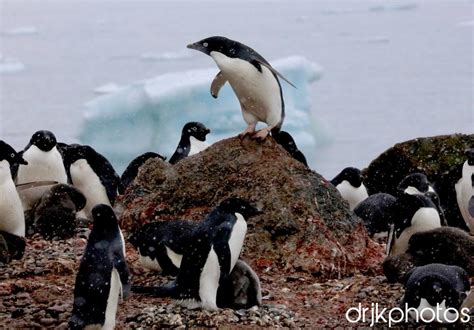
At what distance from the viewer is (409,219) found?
570 cm

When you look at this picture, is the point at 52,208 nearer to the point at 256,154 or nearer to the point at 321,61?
the point at 256,154

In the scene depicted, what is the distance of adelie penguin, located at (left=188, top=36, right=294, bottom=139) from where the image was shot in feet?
17.9

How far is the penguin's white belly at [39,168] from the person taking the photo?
7.29m

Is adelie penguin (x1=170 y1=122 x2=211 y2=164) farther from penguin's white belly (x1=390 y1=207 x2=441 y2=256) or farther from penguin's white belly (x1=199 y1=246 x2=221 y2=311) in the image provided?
penguin's white belly (x1=199 y1=246 x2=221 y2=311)

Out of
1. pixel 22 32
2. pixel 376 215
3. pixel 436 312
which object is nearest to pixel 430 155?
pixel 376 215

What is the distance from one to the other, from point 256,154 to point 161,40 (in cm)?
2590

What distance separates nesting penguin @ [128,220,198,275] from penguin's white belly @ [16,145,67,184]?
2442 mm

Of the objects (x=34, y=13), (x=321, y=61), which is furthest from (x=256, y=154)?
(x=34, y=13)

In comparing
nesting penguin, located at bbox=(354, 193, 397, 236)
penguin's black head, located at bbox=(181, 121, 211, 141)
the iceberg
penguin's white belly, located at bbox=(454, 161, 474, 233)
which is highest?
the iceberg

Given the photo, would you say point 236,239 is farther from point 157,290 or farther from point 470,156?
point 470,156

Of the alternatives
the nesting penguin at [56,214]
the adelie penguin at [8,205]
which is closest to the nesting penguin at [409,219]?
the nesting penguin at [56,214]

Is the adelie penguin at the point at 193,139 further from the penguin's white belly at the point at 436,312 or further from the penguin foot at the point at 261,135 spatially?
the penguin's white belly at the point at 436,312

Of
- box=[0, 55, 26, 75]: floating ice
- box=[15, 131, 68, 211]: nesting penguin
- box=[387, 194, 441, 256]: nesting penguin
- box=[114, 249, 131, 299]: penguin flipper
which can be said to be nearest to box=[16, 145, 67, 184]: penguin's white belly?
box=[15, 131, 68, 211]: nesting penguin

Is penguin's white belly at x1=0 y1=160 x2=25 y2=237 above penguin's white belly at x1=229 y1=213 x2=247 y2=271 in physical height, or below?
above
